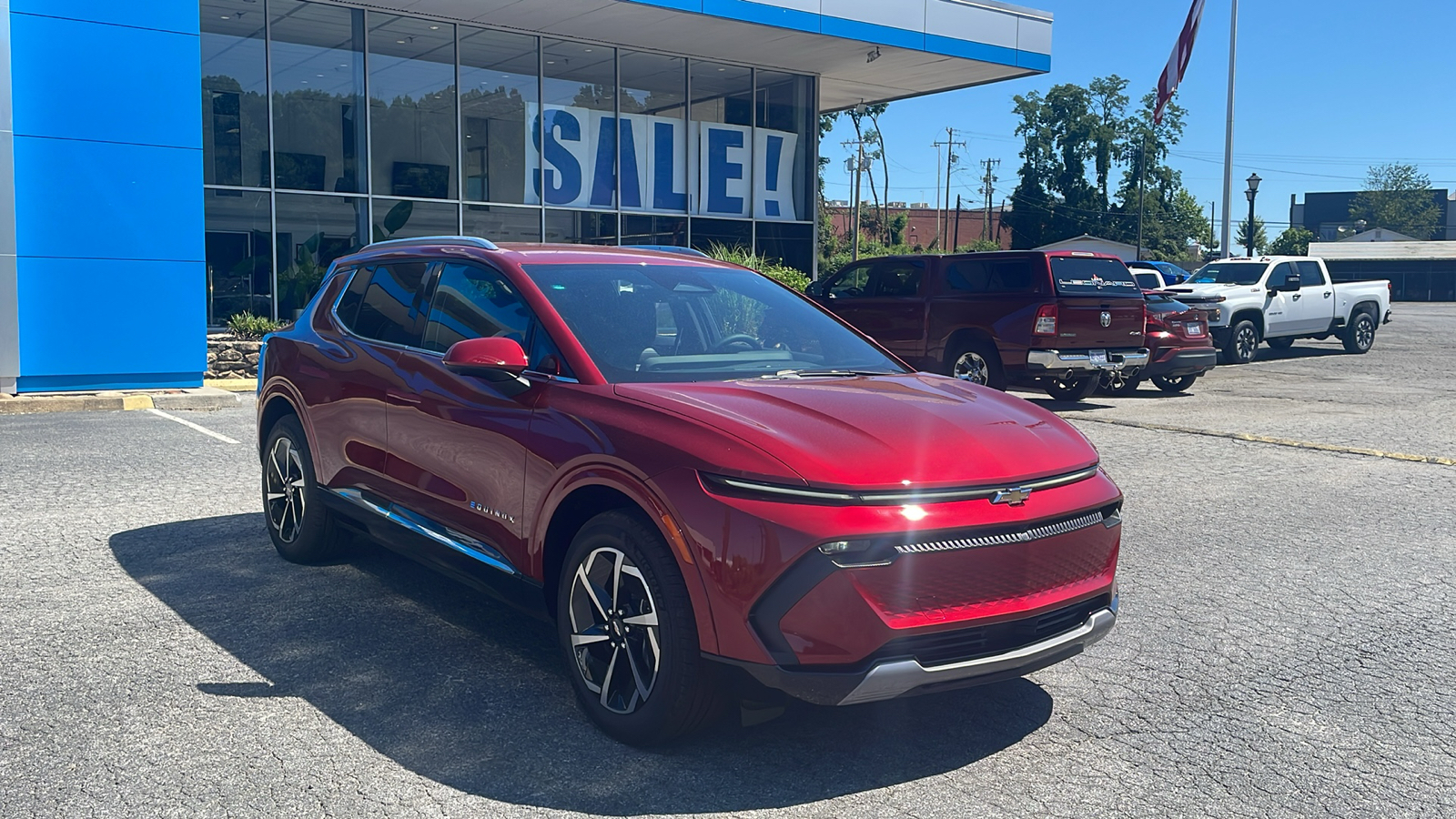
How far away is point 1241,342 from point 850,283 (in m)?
9.37

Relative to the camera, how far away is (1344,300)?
24.1m

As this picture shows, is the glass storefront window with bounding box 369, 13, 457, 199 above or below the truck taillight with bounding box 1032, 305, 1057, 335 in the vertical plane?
above

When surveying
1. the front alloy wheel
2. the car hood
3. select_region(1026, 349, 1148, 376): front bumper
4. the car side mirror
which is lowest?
the front alloy wheel

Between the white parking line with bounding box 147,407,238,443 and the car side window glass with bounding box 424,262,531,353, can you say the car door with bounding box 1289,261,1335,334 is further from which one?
the car side window glass with bounding box 424,262,531,353

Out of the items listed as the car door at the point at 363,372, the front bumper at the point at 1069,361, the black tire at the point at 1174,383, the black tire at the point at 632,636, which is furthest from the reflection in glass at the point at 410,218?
the black tire at the point at 632,636

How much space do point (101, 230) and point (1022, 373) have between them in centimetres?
1180

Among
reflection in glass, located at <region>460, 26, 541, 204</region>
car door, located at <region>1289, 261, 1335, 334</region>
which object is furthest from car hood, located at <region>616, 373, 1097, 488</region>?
car door, located at <region>1289, 261, 1335, 334</region>

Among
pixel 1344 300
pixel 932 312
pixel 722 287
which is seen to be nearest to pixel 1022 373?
pixel 932 312

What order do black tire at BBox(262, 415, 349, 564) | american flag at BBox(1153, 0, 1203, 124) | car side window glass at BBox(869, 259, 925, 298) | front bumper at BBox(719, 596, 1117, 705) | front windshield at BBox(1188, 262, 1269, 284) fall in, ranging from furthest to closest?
american flag at BBox(1153, 0, 1203, 124), front windshield at BBox(1188, 262, 1269, 284), car side window glass at BBox(869, 259, 925, 298), black tire at BBox(262, 415, 349, 564), front bumper at BBox(719, 596, 1117, 705)

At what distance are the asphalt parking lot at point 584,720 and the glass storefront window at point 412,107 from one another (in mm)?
13521

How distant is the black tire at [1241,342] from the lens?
21984mm

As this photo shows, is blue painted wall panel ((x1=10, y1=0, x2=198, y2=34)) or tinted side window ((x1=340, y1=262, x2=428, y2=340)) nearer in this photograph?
tinted side window ((x1=340, y1=262, x2=428, y2=340))

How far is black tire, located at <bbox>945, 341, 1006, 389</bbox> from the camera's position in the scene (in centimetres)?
1488

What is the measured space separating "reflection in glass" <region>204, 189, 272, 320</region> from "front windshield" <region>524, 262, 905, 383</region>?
49.1ft
